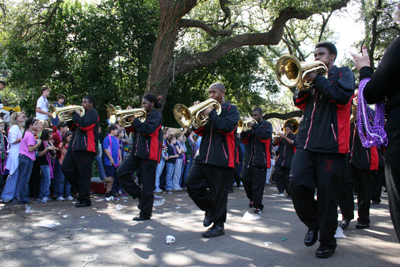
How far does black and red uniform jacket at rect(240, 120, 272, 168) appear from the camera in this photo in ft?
23.8

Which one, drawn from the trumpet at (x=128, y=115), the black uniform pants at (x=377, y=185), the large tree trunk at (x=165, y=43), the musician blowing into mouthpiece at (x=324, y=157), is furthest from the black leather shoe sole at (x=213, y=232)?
the large tree trunk at (x=165, y=43)

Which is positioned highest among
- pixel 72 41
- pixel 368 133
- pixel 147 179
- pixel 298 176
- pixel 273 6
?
pixel 273 6

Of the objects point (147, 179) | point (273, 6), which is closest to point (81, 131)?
point (147, 179)

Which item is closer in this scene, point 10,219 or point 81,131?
point 10,219

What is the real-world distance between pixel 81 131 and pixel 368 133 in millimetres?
5763

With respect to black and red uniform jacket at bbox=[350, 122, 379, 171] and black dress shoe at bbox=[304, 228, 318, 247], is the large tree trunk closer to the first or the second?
black and red uniform jacket at bbox=[350, 122, 379, 171]

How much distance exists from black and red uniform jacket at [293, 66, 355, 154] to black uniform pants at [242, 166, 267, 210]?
3.17 metres

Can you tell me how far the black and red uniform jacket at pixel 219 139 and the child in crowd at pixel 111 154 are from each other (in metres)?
4.50

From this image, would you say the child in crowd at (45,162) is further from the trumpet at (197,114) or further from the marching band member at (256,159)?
the marching band member at (256,159)

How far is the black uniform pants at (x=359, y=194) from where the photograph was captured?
5.63 meters

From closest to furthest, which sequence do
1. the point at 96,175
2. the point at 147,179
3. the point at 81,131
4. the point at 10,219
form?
the point at 10,219 < the point at 147,179 < the point at 81,131 < the point at 96,175

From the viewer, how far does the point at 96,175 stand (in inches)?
400

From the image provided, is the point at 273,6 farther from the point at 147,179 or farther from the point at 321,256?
the point at 321,256

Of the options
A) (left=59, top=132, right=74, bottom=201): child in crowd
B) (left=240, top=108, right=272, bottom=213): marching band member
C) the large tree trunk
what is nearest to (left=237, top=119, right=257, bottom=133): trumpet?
(left=240, top=108, right=272, bottom=213): marching band member
